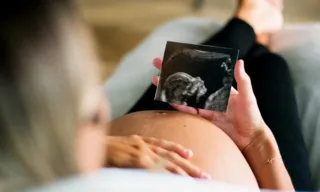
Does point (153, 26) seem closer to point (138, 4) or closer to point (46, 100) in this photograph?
point (138, 4)

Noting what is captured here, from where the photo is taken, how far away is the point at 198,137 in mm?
1016

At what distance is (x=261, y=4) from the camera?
1.61 meters

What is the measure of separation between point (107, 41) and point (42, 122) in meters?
1.79

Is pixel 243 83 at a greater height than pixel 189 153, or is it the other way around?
pixel 243 83

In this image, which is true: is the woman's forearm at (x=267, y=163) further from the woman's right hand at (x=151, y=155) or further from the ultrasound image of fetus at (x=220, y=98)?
the woman's right hand at (x=151, y=155)

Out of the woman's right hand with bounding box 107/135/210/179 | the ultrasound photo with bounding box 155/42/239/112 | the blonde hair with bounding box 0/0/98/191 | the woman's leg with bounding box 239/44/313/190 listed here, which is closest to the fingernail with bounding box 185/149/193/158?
the woman's right hand with bounding box 107/135/210/179

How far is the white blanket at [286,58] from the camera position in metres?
1.29

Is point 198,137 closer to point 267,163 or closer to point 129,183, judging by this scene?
point 267,163

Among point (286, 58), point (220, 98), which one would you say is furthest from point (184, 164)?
point (286, 58)

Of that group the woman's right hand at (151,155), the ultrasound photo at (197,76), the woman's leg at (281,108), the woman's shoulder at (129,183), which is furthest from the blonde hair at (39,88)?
the woman's leg at (281,108)

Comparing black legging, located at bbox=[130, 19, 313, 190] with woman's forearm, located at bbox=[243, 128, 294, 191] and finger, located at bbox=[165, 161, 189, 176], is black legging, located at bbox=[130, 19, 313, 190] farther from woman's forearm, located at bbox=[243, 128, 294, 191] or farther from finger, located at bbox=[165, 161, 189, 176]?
finger, located at bbox=[165, 161, 189, 176]

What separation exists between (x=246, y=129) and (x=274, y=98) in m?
0.16

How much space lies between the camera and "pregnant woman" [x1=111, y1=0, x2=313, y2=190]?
101 centimetres

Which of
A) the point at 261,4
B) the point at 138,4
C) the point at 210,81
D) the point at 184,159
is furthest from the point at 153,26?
the point at 184,159
